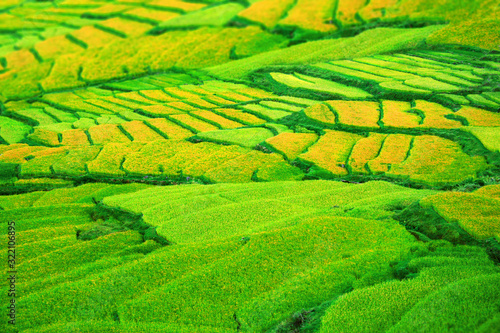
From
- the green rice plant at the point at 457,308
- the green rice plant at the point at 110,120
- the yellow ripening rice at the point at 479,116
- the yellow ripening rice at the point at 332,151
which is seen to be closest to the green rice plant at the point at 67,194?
the green rice plant at the point at 110,120

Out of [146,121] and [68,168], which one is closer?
[68,168]

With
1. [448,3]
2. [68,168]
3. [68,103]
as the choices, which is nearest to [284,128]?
[68,168]

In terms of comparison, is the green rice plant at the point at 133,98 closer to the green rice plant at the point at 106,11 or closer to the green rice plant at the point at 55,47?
the green rice plant at the point at 55,47

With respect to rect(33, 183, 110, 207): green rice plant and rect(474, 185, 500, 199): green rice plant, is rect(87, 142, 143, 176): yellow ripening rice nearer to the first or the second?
rect(33, 183, 110, 207): green rice plant

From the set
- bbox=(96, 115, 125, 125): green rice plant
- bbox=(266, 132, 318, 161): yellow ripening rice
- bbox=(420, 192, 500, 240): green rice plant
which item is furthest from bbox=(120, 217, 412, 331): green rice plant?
bbox=(96, 115, 125, 125): green rice plant

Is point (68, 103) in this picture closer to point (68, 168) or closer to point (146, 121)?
point (146, 121)

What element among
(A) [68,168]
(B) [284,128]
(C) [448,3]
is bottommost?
(A) [68,168]

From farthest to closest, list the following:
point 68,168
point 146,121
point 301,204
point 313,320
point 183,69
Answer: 1. point 183,69
2. point 146,121
3. point 68,168
4. point 301,204
5. point 313,320
